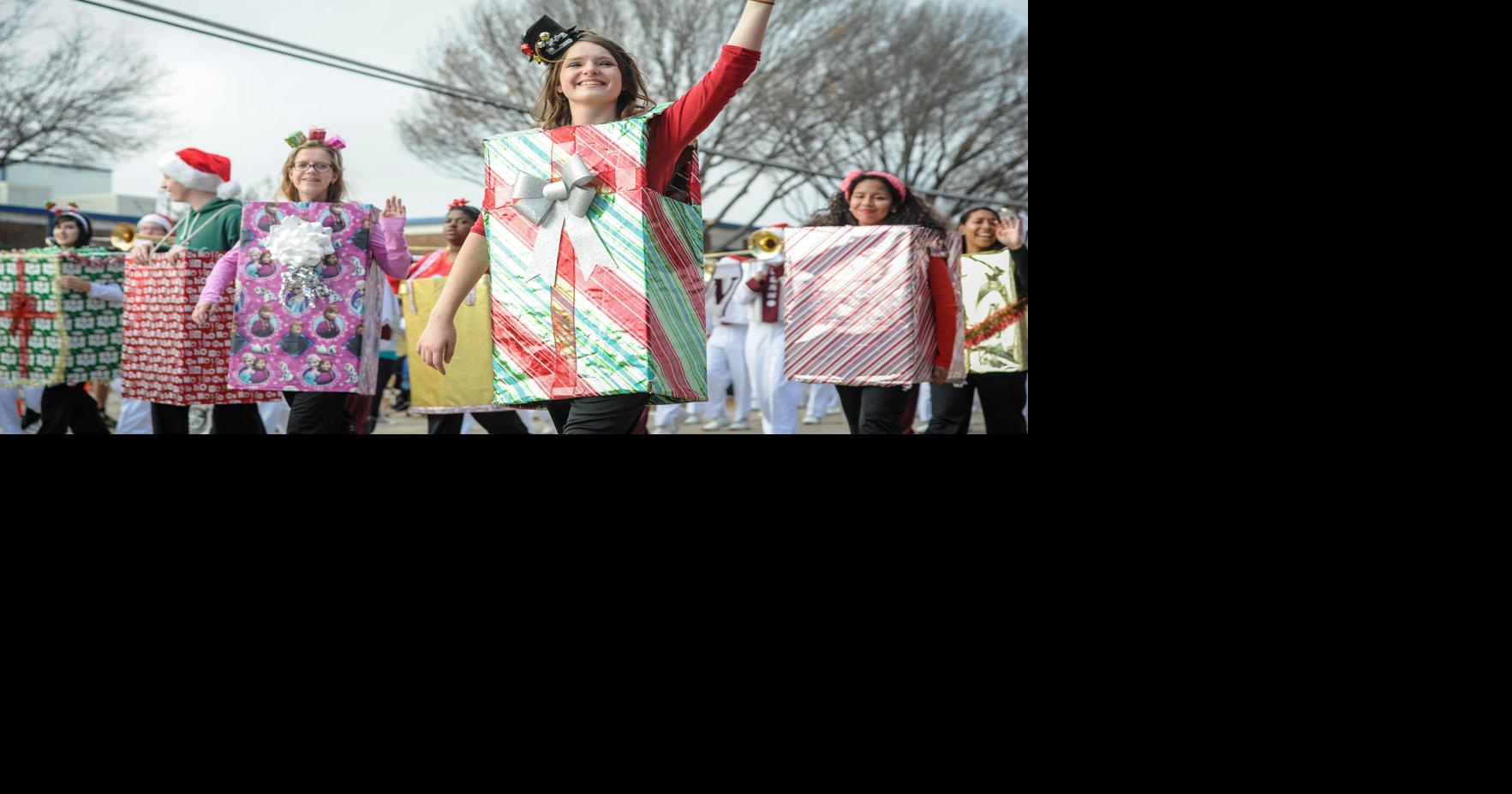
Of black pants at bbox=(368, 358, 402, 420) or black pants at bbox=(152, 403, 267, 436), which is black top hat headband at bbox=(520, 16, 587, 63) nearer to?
black pants at bbox=(152, 403, 267, 436)

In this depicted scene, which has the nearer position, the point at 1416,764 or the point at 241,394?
the point at 1416,764

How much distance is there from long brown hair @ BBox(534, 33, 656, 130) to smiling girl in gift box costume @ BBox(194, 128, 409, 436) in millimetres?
1768

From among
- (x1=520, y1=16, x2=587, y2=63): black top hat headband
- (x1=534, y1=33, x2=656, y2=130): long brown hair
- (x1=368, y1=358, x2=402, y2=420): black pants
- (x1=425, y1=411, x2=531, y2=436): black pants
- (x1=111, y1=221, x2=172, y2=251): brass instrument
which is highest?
(x1=111, y1=221, x2=172, y2=251): brass instrument

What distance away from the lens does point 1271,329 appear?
2018 mm

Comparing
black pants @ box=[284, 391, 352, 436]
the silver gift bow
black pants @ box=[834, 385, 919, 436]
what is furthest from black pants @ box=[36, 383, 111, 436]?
the silver gift bow

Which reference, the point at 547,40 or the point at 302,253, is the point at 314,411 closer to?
the point at 302,253

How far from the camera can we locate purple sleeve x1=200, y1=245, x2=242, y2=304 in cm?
523

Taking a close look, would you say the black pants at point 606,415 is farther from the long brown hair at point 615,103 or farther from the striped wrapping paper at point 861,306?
the striped wrapping paper at point 861,306

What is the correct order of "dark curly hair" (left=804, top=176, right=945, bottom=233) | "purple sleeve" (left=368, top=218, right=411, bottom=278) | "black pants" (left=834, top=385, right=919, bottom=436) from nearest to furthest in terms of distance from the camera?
"purple sleeve" (left=368, top=218, right=411, bottom=278) → "black pants" (left=834, top=385, right=919, bottom=436) → "dark curly hair" (left=804, top=176, right=945, bottom=233)

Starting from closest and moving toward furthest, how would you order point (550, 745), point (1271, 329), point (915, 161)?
point (550, 745)
point (1271, 329)
point (915, 161)

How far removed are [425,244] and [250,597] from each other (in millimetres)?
20837

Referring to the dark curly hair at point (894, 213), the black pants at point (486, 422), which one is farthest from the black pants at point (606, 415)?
the dark curly hair at point (894, 213)

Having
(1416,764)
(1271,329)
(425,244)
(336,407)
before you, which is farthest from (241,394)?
(425,244)

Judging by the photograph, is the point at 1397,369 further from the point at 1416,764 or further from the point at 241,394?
the point at 241,394
